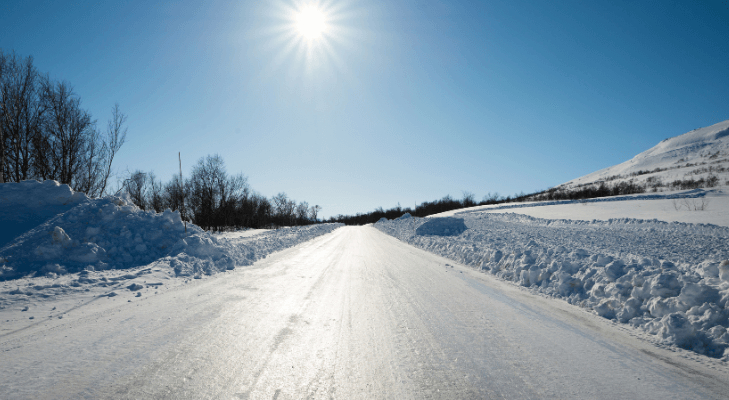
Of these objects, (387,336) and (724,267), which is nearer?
(387,336)

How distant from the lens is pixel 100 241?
7363mm

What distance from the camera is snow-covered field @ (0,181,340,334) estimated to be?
16.5ft

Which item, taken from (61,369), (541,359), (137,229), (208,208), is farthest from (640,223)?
(208,208)

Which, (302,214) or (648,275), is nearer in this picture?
(648,275)

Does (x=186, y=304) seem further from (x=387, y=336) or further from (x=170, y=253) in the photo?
(x=170, y=253)

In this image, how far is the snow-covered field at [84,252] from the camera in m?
5.02

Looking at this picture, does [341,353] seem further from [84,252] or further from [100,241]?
[100,241]

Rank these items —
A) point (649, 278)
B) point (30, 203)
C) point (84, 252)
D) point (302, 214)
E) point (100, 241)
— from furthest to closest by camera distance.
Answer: point (302, 214), point (30, 203), point (100, 241), point (84, 252), point (649, 278)

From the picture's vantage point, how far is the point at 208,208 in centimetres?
4312

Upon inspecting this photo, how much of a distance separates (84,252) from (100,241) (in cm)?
70

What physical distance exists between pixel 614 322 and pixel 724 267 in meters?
1.88

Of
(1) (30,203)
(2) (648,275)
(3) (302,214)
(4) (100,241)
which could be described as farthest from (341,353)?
(3) (302,214)

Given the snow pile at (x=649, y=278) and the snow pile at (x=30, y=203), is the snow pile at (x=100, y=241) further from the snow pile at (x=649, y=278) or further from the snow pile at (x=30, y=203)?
the snow pile at (x=649, y=278)

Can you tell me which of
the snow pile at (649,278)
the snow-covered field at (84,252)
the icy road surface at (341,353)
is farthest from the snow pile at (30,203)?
the snow pile at (649,278)
